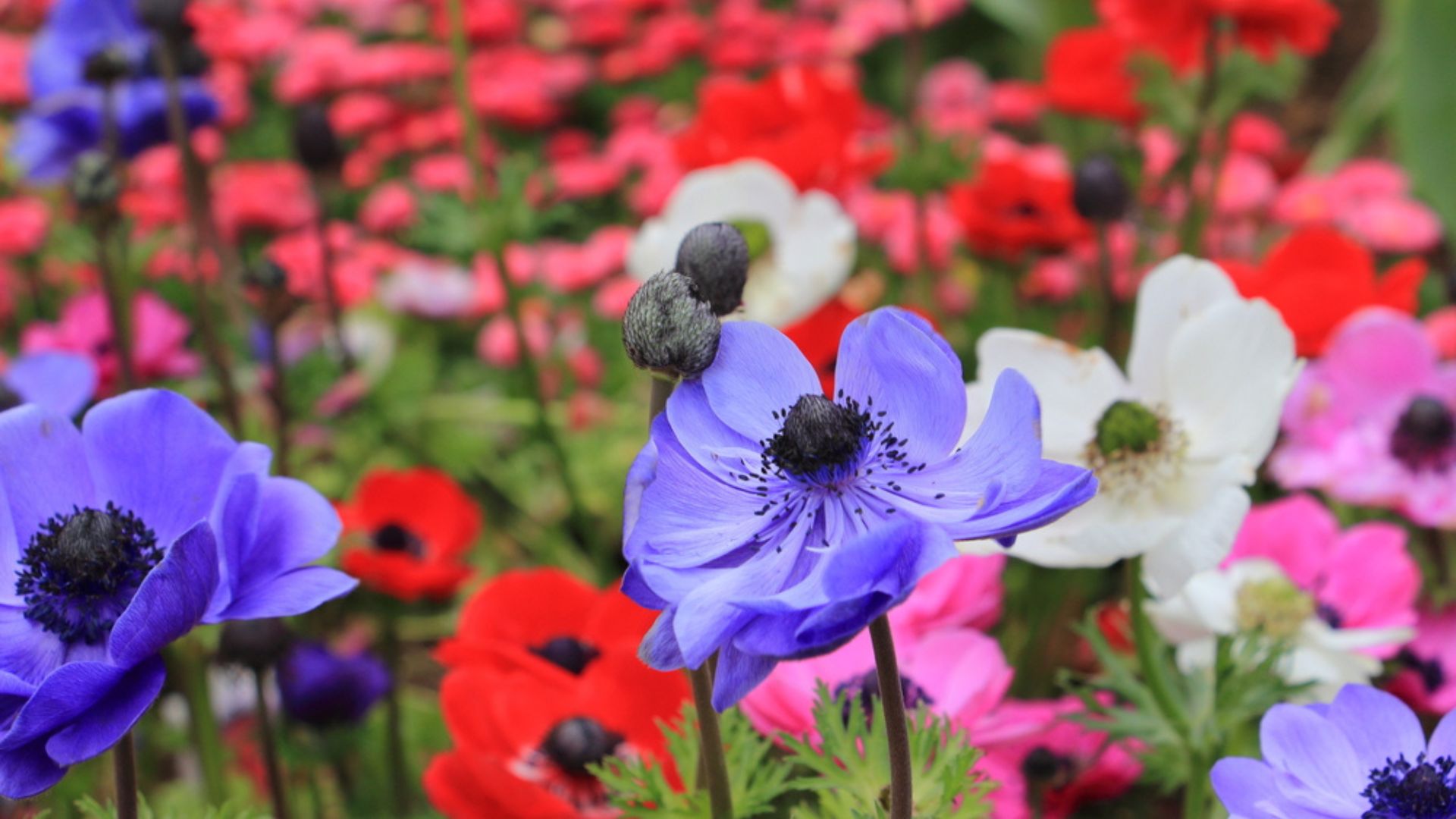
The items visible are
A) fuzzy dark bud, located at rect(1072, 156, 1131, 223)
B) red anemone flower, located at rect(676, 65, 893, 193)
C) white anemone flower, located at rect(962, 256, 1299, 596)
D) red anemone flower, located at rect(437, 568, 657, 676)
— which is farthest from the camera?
red anemone flower, located at rect(676, 65, 893, 193)

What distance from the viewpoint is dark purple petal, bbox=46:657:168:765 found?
467 millimetres

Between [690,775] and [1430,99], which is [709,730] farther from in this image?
[1430,99]

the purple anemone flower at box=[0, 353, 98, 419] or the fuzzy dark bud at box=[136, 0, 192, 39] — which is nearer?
the purple anemone flower at box=[0, 353, 98, 419]

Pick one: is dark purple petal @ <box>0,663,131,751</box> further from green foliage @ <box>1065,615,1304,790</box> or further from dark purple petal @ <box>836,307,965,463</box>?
green foliage @ <box>1065,615,1304,790</box>

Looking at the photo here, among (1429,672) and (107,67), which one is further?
(107,67)

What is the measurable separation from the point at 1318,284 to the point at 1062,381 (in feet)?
1.09

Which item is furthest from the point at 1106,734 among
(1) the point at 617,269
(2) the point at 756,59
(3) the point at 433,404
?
(2) the point at 756,59

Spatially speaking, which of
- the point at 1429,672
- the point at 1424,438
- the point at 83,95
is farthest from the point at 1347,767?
the point at 83,95

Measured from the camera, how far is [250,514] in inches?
21.0

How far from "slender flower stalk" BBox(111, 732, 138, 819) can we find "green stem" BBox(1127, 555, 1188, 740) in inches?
18.0

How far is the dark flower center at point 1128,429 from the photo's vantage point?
0.74 metres

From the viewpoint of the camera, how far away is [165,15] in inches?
42.6

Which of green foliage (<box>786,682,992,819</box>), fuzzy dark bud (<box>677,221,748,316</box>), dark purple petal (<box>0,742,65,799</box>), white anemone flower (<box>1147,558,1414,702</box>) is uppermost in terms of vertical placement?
fuzzy dark bud (<box>677,221,748,316</box>)

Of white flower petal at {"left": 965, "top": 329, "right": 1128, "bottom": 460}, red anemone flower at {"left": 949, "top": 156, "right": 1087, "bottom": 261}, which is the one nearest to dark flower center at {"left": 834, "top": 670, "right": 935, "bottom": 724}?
white flower petal at {"left": 965, "top": 329, "right": 1128, "bottom": 460}
